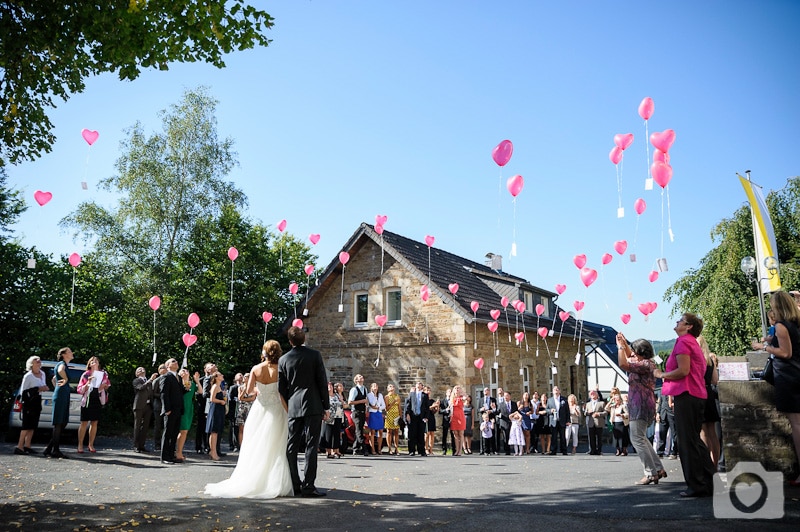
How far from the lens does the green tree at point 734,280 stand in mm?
22875

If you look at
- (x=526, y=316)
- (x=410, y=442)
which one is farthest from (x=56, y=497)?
(x=526, y=316)

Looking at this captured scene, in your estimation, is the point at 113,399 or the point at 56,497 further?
the point at 113,399

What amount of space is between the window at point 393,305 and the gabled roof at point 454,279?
134 centimetres

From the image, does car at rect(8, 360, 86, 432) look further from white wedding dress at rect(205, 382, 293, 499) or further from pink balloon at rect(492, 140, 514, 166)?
pink balloon at rect(492, 140, 514, 166)

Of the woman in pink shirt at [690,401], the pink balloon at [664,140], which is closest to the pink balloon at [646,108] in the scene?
the pink balloon at [664,140]

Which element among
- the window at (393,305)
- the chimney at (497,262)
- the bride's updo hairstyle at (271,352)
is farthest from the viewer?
the chimney at (497,262)

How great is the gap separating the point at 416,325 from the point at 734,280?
42.2 ft

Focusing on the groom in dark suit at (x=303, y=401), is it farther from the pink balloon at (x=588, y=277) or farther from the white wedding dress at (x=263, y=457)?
the pink balloon at (x=588, y=277)

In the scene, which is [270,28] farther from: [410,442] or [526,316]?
[526,316]

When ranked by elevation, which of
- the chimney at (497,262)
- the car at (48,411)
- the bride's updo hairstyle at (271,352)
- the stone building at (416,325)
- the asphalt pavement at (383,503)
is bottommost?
the asphalt pavement at (383,503)

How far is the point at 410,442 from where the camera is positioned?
16.7 meters

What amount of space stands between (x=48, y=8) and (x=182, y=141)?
77.7 ft

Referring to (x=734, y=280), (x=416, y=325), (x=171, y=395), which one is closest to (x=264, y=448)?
(x=171, y=395)

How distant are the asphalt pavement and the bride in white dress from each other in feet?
1.21
